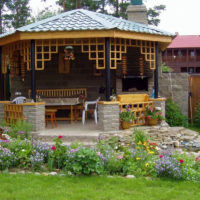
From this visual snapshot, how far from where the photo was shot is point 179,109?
1319 cm

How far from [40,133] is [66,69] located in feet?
14.1

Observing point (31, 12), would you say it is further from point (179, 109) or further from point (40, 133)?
point (40, 133)

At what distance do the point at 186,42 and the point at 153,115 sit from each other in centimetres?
2793

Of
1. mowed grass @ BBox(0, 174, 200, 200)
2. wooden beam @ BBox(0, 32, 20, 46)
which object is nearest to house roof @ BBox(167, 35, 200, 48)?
wooden beam @ BBox(0, 32, 20, 46)

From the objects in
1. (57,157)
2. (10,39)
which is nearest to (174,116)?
(10,39)

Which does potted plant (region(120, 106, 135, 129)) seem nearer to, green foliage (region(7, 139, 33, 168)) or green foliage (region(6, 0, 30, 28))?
green foliage (region(7, 139, 33, 168))

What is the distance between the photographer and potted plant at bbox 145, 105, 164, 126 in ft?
31.7

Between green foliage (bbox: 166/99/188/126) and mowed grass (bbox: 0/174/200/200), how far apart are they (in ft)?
23.7

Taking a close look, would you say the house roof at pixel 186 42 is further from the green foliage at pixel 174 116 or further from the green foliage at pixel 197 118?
the green foliage at pixel 174 116

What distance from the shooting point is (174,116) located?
40.7 ft

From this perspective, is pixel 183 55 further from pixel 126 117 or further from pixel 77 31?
pixel 77 31

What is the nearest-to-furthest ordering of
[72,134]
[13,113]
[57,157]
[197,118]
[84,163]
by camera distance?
[84,163]
[57,157]
[72,134]
[13,113]
[197,118]

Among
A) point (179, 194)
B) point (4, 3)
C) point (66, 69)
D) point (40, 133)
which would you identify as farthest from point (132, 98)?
point (4, 3)

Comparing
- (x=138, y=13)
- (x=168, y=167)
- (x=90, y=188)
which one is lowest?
(x=90, y=188)
